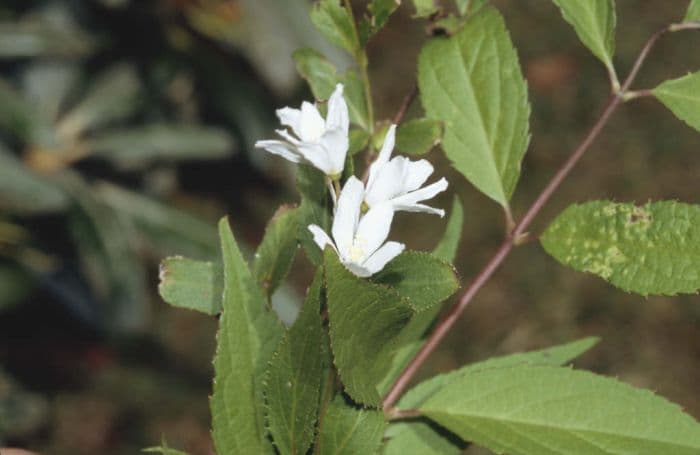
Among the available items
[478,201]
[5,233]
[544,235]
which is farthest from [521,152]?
[478,201]

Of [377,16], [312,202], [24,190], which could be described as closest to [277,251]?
[312,202]

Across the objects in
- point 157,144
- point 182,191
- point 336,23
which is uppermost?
point 336,23

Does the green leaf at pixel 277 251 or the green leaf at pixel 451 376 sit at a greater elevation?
the green leaf at pixel 277 251

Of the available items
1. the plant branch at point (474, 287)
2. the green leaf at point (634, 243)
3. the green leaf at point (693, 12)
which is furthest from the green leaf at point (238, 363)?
the green leaf at point (693, 12)

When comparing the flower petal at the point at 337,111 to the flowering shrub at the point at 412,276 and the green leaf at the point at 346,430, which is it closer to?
the flowering shrub at the point at 412,276

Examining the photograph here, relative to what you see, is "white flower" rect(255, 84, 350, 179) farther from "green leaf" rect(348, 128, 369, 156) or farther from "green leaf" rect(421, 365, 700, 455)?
"green leaf" rect(421, 365, 700, 455)

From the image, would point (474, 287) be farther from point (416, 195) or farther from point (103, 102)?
point (103, 102)

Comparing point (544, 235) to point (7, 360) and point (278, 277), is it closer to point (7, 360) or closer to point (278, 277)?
point (278, 277)
